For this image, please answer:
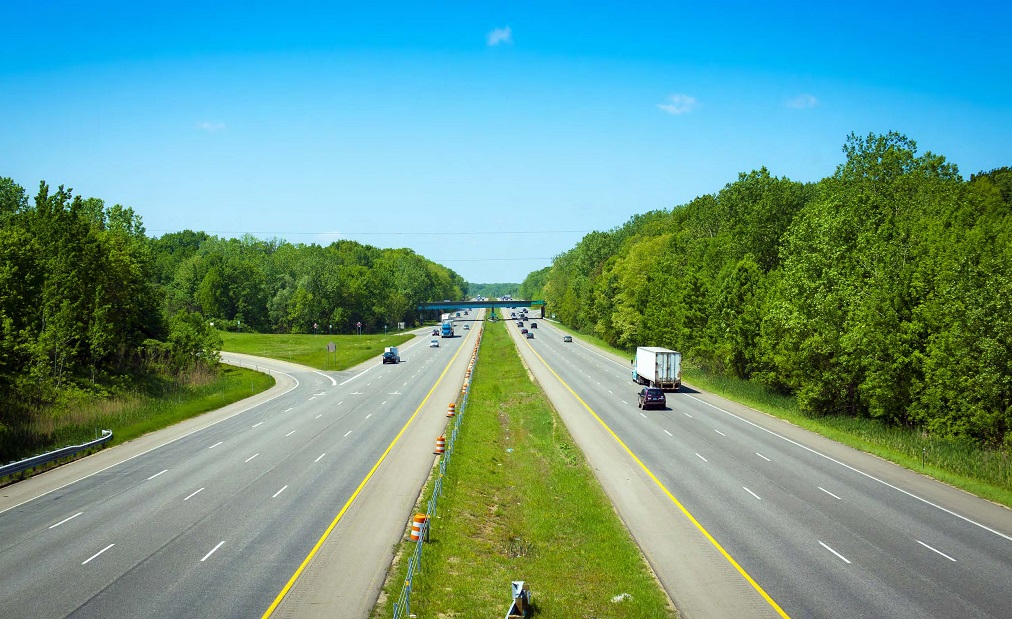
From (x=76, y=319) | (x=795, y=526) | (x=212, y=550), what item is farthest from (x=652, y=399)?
(x=76, y=319)

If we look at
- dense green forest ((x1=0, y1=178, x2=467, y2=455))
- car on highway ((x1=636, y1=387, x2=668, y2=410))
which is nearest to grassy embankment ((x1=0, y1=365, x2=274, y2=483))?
dense green forest ((x1=0, y1=178, x2=467, y2=455))

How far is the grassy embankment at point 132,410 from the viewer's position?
3478 cm

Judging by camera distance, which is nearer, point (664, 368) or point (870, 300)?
point (870, 300)

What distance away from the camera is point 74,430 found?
36.3m

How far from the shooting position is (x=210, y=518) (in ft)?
71.2

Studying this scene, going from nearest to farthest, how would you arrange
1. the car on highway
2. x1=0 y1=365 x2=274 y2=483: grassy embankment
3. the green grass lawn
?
x1=0 y1=365 x2=274 y2=483: grassy embankment, the car on highway, the green grass lawn

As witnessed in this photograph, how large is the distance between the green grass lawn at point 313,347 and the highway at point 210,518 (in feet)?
151

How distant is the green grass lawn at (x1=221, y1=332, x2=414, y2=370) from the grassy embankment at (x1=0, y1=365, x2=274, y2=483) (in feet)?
71.9

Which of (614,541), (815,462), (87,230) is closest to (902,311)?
(815,462)

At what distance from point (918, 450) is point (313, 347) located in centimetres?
9543

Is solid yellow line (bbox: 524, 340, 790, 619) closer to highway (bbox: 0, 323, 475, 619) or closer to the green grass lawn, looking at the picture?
highway (bbox: 0, 323, 475, 619)

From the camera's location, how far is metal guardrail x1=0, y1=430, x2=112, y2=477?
2653 cm

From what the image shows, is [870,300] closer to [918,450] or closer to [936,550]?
[918,450]

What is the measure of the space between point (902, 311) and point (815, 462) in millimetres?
13436
